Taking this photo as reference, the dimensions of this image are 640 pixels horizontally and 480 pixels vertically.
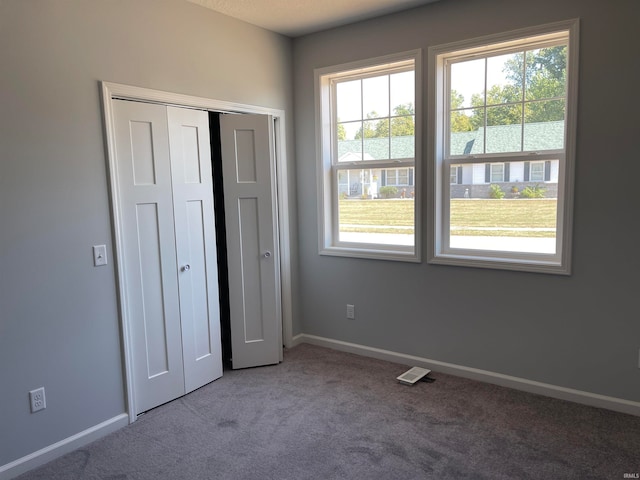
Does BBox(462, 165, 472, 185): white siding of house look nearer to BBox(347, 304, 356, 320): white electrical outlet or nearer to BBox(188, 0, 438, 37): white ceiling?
BBox(188, 0, 438, 37): white ceiling

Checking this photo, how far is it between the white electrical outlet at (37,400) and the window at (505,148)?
2.63m

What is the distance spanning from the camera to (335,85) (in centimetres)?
389

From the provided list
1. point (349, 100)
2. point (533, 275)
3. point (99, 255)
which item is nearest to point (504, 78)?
point (349, 100)

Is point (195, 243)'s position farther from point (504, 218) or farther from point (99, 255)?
point (504, 218)

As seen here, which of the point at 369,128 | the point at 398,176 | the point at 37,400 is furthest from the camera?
the point at 369,128

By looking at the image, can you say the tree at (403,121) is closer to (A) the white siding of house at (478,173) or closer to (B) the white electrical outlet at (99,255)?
(A) the white siding of house at (478,173)

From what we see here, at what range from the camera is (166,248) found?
9.95 ft

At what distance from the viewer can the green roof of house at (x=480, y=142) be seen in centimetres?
297

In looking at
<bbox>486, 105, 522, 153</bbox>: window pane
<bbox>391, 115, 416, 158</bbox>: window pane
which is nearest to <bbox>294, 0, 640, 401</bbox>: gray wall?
<bbox>391, 115, 416, 158</bbox>: window pane

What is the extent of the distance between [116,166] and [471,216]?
2.43 metres

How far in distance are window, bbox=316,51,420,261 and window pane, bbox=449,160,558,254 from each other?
0.34 meters

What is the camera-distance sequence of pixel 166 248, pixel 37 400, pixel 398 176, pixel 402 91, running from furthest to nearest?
1. pixel 398 176
2. pixel 402 91
3. pixel 166 248
4. pixel 37 400

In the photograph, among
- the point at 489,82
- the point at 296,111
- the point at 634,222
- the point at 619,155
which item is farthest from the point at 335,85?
the point at 634,222

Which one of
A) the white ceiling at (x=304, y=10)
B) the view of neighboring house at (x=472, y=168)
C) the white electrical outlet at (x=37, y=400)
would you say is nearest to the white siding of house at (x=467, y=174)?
the view of neighboring house at (x=472, y=168)
